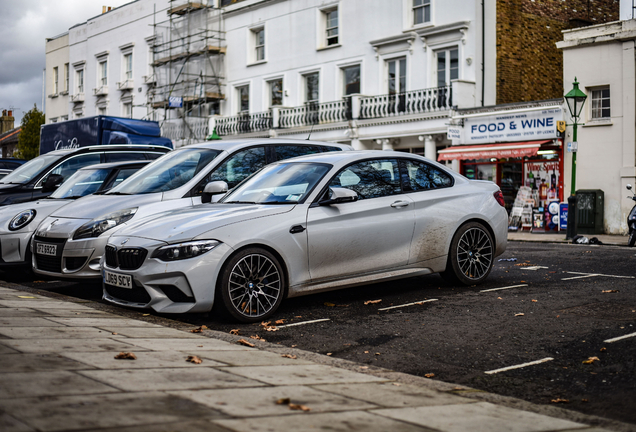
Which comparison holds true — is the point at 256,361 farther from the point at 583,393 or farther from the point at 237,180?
the point at 237,180

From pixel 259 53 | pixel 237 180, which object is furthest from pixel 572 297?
pixel 259 53

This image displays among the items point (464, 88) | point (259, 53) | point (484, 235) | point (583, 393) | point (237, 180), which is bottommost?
point (583, 393)

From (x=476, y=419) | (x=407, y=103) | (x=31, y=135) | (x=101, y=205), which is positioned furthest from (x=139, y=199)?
(x=31, y=135)

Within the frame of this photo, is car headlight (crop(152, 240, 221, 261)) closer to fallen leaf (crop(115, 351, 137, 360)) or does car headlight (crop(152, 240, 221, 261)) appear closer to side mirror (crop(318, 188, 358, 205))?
side mirror (crop(318, 188, 358, 205))

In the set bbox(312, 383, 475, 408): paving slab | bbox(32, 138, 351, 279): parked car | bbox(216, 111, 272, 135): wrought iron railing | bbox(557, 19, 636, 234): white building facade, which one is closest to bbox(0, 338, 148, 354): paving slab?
bbox(312, 383, 475, 408): paving slab

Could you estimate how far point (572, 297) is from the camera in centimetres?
795

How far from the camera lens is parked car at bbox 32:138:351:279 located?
8422mm

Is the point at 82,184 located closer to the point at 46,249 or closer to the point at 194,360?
the point at 46,249

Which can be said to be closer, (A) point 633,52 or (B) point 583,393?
(B) point 583,393

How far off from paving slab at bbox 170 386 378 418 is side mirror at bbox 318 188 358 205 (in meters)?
3.19

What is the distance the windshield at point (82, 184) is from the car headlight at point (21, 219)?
2.45 ft

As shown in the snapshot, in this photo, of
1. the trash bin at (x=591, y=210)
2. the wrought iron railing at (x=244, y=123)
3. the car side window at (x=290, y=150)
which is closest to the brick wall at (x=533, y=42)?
the trash bin at (x=591, y=210)

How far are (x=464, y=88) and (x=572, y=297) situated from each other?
18.4 meters

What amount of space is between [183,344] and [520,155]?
19.0m
